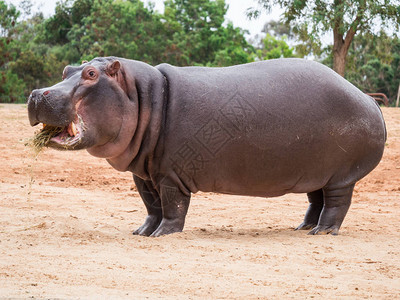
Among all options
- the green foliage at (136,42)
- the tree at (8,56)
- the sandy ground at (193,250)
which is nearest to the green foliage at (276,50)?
the green foliage at (136,42)

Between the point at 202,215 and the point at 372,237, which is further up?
the point at 372,237

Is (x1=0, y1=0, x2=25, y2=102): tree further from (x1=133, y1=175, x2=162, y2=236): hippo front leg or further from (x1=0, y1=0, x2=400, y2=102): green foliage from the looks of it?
(x1=133, y1=175, x2=162, y2=236): hippo front leg

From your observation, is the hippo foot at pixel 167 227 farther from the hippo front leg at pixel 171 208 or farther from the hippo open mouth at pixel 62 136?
the hippo open mouth at pixel 62 136

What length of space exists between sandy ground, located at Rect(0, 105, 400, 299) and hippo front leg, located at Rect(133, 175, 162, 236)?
0.59 feet

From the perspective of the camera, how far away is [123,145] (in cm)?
548

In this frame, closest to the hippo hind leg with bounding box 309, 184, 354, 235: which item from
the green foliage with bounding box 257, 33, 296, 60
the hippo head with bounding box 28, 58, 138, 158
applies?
the hippo head with bounding box 28, 58, 138, 158

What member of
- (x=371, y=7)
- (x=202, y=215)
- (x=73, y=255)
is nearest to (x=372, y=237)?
(x=202, y=215)

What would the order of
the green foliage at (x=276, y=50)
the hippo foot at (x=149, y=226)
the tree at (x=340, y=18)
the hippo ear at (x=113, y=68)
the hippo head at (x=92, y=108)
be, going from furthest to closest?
the green foliage at (x=276, y=50)
the tree at (x=340, y=18)
the hippo foot at (x=149, y=226)
the hippo ear at (x=113, y=68)
the hippo head at (x=92, y=108)

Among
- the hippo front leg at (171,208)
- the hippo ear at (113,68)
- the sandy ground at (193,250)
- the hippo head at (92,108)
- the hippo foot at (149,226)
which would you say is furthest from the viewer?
the hippo foot at (149,226)

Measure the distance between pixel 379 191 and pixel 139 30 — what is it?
2535 centimetres

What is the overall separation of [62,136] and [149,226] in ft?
4.30

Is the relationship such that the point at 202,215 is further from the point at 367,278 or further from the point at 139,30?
the point at 139,30

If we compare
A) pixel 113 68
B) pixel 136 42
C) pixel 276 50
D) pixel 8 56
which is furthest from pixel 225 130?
pixel 276 50

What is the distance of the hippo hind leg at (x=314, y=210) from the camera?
6508 mm
